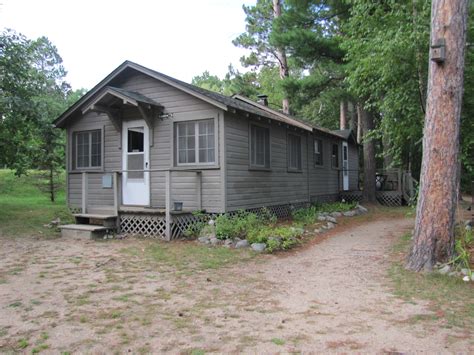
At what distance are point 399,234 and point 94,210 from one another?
786cm

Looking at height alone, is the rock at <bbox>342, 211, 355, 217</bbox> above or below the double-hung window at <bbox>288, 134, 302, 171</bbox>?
below

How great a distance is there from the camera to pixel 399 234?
9.80 m

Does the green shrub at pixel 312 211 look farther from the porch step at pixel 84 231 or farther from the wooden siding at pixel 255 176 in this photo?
the porch step at pixel 84 231

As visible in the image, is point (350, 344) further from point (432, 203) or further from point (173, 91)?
point (173, 91)

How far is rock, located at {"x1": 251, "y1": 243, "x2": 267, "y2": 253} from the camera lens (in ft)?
25.4

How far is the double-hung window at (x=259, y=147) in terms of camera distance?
1085 centimetres

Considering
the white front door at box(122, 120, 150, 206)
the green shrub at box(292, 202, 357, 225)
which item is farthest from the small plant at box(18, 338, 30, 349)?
the green shrub at box(292, 202, 357, 225)

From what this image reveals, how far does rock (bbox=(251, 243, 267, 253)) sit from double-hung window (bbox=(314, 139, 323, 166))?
26.4ft

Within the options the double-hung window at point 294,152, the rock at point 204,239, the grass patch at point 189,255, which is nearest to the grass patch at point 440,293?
the grass patch at point 189,255

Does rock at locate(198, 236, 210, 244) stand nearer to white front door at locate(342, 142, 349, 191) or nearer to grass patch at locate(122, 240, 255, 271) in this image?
grass patch at locate(122, 240, 255, 271)

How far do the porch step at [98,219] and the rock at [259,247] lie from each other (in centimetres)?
386

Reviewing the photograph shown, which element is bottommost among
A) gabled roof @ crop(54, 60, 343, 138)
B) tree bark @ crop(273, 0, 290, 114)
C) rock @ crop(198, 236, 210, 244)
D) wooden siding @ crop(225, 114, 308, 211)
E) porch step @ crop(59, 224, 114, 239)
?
rock @ crop(198, 236, 210, 244)

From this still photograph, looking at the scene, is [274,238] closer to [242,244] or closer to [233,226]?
[242,244]

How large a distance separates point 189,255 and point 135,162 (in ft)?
14.3
